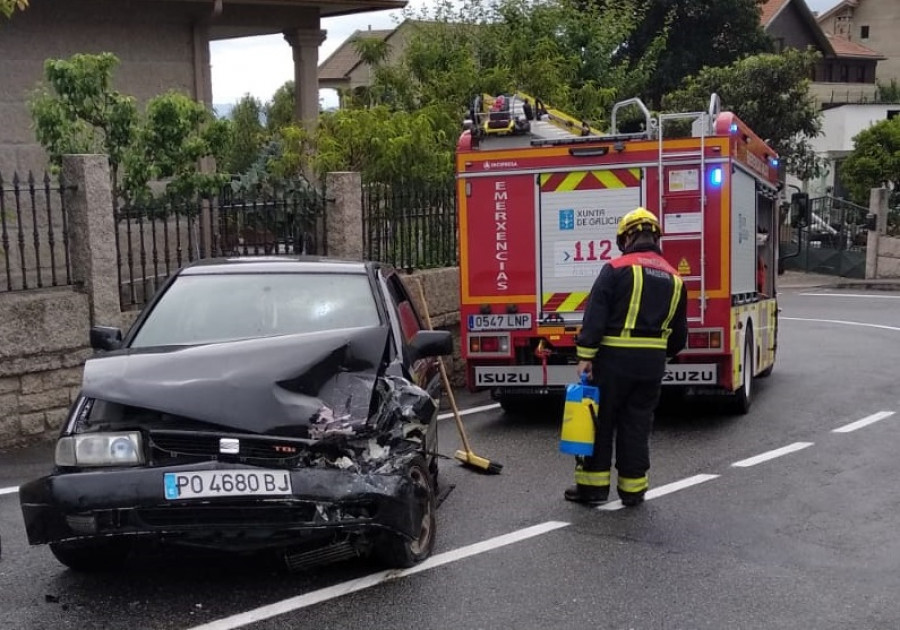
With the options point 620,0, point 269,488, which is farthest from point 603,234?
point 620,0

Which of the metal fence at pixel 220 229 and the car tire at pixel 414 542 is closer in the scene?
the car tire at pixel 414 542

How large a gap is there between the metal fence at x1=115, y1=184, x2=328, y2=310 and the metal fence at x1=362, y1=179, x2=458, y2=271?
27.3 inches

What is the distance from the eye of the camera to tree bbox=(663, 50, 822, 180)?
3206cm

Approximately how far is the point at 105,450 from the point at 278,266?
191 cm

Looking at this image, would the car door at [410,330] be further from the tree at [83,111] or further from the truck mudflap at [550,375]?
the tree at [83,111]

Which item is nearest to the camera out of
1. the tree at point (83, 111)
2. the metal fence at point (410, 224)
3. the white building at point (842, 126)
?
the tree at point (83, 111)

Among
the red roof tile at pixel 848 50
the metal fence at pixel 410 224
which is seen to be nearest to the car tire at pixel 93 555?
the metal fence at pixel 410 224

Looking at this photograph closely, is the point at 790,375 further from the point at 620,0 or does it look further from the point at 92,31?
the point at 620,0

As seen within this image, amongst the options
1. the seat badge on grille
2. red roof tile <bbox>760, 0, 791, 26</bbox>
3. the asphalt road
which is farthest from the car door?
red roof tile <bbox>760, 0, 791, 26</bbox>

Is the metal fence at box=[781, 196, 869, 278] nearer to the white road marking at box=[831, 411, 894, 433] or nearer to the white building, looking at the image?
the white building

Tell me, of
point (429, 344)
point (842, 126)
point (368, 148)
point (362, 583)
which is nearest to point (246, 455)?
point (362, 583)

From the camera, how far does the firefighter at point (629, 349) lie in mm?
6473

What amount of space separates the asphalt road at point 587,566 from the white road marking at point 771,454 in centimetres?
3

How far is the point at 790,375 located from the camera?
12.5m
